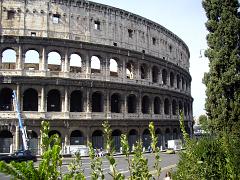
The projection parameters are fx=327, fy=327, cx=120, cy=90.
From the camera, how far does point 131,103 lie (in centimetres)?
3434

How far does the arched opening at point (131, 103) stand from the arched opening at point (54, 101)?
7.63 meters

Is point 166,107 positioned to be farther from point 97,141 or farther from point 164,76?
point 97,141

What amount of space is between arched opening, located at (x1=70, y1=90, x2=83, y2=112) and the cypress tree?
50.3 ft

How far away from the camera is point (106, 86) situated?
30.3m

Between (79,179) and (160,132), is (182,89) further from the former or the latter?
(79,179)

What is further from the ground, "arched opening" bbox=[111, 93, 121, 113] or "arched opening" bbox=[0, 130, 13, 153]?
"arched opening" bbox=[111, 93, 121, 113]

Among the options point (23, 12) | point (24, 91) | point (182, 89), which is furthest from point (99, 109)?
point (182, 89)

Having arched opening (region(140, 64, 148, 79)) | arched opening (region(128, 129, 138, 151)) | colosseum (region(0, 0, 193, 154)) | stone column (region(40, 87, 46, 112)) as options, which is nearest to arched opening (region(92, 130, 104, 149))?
colosseum (region(0, 0, 193, 154))

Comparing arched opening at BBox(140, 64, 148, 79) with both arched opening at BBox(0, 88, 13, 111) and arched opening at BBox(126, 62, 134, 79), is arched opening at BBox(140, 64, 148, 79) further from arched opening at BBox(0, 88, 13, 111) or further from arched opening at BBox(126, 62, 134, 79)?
arched opening at BBox(0, 88, 13, 111)

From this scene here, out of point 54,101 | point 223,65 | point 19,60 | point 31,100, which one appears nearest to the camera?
point 223,65

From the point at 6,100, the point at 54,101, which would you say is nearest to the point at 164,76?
the point at 54,101

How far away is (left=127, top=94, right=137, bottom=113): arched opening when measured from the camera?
109ft

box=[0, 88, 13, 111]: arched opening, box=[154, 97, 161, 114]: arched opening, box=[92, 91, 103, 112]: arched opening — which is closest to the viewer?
box=[0, 88, 13, 111]: arched opening

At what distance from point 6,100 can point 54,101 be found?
4097 mm
